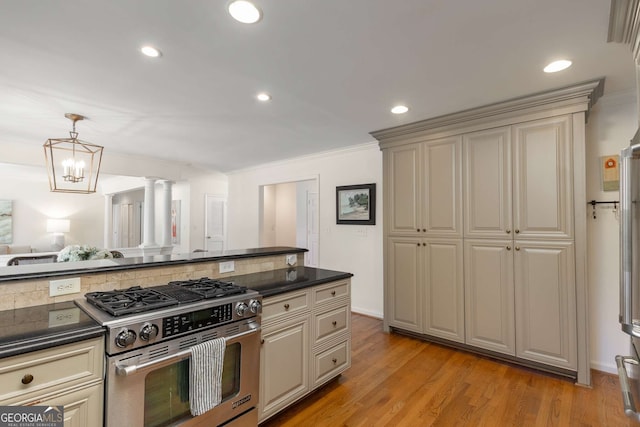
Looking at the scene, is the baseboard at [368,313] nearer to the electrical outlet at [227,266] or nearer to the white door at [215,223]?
the electrical outlet at [227,266]

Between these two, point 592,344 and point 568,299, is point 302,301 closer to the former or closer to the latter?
point 568,299

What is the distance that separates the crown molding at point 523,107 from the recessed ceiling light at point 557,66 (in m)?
0.35

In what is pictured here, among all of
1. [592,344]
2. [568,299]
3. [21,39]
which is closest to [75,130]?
[21,39]

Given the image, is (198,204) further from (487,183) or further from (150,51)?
(487,183)

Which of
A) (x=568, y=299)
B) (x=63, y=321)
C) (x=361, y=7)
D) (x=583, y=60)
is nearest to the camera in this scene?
(x=63, y=321)

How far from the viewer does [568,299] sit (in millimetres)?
2371

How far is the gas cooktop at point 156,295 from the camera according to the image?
1.33 metres

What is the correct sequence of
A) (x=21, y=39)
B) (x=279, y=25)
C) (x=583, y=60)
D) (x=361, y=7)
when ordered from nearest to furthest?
(x=361, y=7)
(x=279, y=25)
(x=21, y=39)
(x=583, y=60)

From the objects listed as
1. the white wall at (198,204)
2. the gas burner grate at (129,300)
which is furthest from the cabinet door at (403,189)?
the white wall at (198,204)

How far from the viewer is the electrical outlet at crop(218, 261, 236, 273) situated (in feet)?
7.09

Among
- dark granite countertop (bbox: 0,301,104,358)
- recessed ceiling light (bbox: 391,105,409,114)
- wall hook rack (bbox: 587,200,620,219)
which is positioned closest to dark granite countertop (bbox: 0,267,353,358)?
A: dark granite countertop (bbox: 0,301,104,358)

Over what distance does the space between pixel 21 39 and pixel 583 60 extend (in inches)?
137

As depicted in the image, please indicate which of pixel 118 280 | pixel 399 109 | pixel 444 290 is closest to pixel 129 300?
pixel 118 280

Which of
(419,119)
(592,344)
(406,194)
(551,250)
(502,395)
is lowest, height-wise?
(502,395)
